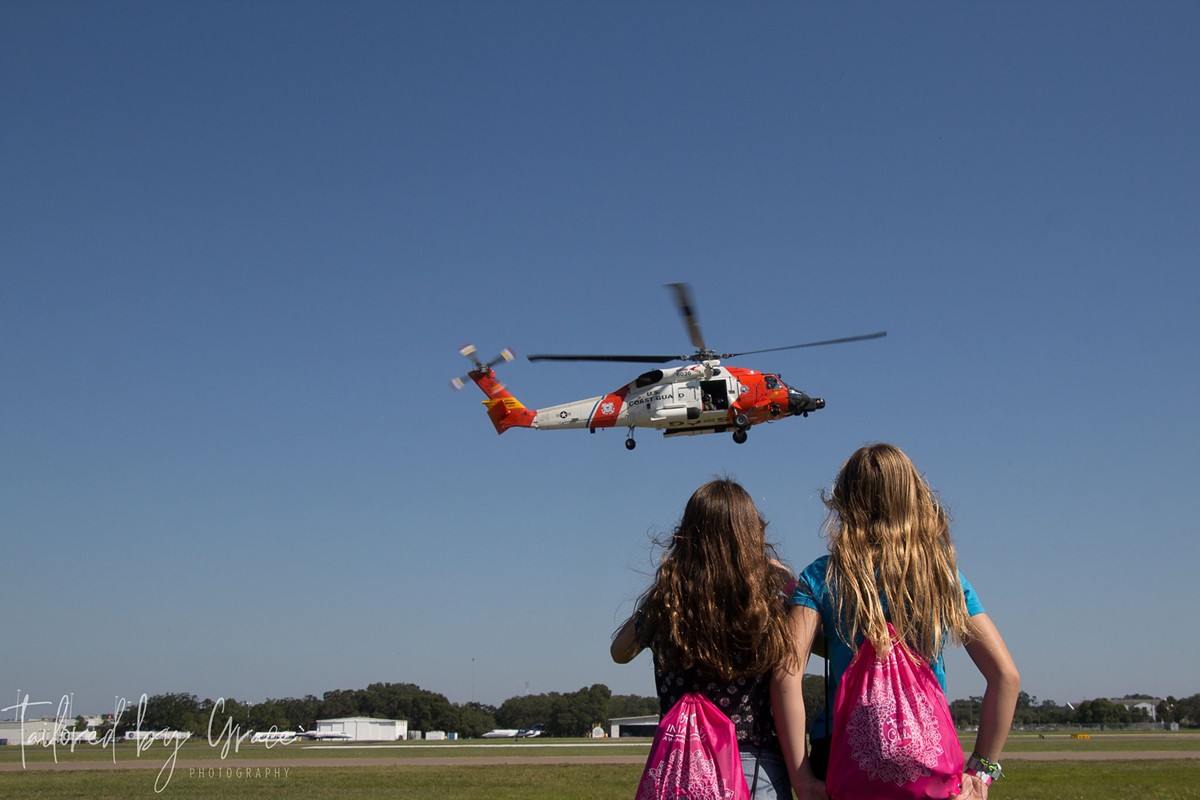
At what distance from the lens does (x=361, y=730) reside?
89.4 m

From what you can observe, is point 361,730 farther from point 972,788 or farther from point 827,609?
point 972,788

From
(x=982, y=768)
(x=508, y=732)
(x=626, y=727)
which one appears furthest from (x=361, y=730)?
(x=982, y=768)

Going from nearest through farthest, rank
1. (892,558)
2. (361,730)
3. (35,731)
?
(892,558)
(35,731)
(361,730)

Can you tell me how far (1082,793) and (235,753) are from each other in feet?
116

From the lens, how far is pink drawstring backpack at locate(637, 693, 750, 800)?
342cm

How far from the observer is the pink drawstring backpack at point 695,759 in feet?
11.2

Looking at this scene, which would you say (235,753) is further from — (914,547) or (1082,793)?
(914,547)

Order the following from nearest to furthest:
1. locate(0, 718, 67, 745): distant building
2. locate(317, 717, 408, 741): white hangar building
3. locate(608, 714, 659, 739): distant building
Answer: locate(0, 718, 67, 745): distant building
locate(317, 717, 408, 741): white hangar building
locate(608, 714, 659, 739): distant building

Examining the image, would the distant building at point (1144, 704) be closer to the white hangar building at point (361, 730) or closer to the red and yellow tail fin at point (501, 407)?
the white hangar building at point (361, 730)

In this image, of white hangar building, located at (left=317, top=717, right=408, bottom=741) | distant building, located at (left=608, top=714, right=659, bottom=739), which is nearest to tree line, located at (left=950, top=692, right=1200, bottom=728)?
distant building, located at (left=608, top=714, right=659, bottom=739)

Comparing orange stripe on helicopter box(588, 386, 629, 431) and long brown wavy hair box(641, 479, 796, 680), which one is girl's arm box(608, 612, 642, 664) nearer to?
long brown wavy hair box(641, 479, 796, 680)

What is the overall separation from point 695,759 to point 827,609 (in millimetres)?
697

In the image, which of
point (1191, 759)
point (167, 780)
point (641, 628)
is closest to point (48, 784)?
point (167, 780)

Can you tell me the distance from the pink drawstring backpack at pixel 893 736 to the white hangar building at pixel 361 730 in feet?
293
